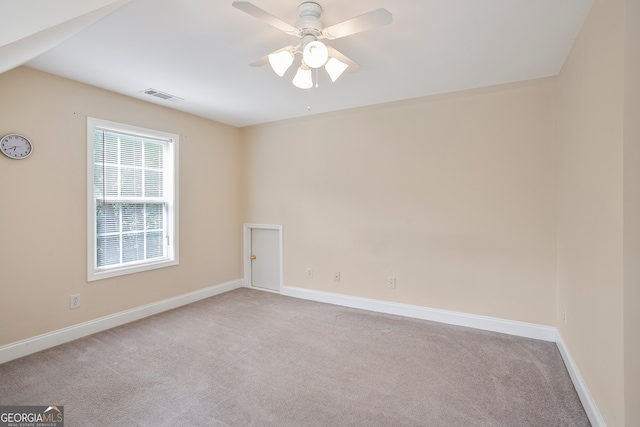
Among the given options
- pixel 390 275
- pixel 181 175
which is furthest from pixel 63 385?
pixel 390 275

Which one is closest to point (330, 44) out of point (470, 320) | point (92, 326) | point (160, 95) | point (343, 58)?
point (343, 58)

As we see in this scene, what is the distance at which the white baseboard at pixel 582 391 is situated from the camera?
68.8 inches

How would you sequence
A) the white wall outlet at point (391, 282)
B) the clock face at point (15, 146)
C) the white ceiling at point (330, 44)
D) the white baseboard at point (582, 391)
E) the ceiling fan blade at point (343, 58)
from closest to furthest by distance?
the white baseboard at point (582, 391) < the white ceiling at point (330, 44) < the ceiling fan blade at point (343, 58) < the clock face at point (15, 146) < the white wall outlet at point (391, 282)

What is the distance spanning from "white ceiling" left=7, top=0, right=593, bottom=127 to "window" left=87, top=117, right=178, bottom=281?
1.67 feet

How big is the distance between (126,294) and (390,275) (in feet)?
9.85

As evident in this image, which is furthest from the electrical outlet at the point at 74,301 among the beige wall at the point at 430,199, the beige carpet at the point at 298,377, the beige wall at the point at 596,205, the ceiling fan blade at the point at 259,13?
the beige wall at the point at 596,205

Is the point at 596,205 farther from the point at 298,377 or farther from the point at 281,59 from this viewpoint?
the point at 298,377

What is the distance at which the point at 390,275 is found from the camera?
3.70m

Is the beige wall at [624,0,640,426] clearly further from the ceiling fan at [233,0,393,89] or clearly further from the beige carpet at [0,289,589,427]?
the ceiling fan at [233,0,393,89]

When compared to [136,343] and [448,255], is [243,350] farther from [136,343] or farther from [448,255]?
[448,255]

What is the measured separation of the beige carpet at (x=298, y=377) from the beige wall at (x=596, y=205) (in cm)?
44

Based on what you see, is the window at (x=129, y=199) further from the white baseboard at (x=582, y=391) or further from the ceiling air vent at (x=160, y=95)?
the white baseboard at (x=582, y=391)

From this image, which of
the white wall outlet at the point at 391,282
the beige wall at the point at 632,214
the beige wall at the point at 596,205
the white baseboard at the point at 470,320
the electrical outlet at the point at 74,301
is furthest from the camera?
the white wall outlet at the point at 391,282

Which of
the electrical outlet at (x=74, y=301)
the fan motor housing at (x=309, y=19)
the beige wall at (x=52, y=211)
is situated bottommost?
the electrical outlet at (x=74, y=301)
